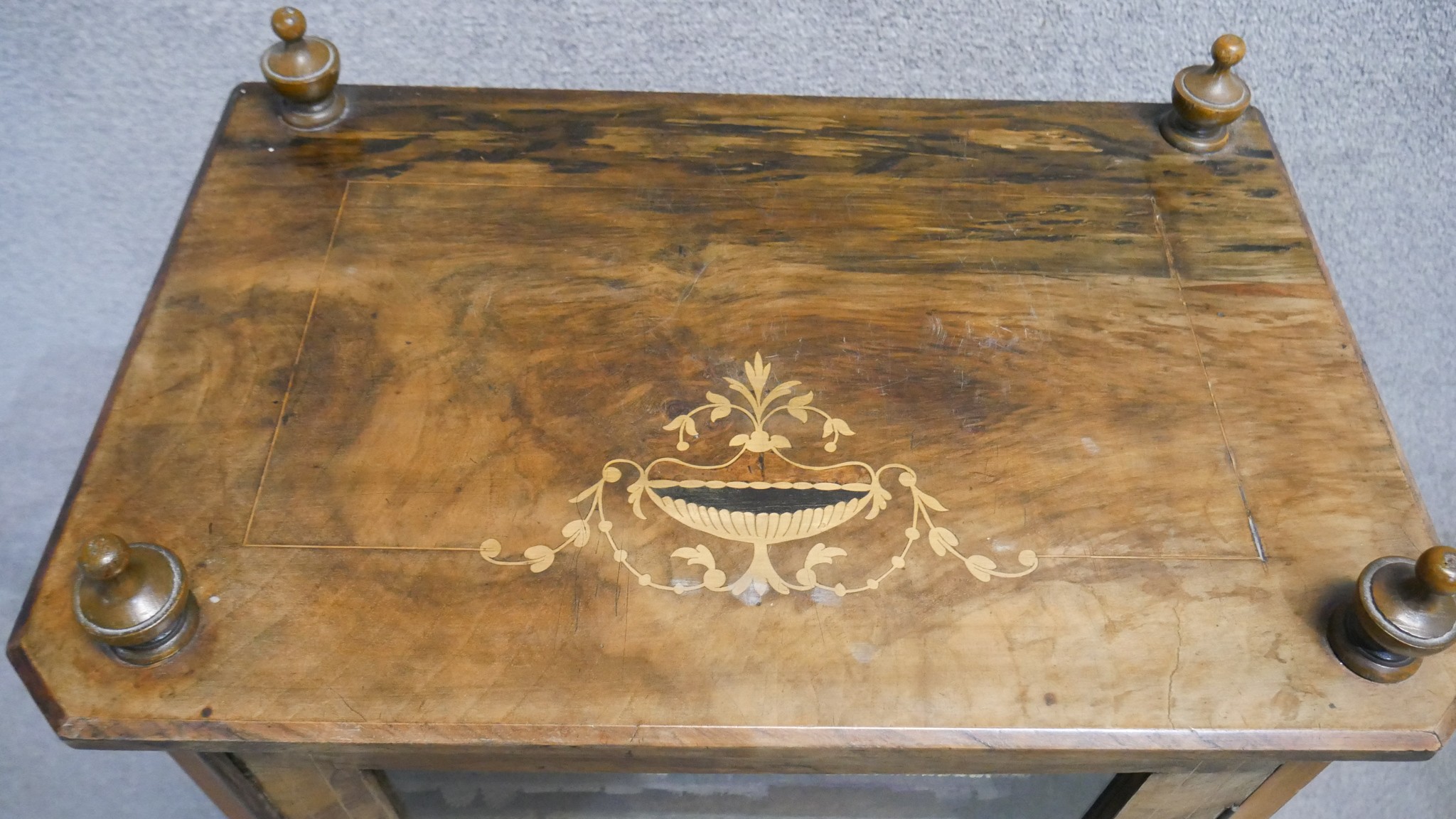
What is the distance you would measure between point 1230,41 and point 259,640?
3.44ft

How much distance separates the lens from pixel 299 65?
1.26 m

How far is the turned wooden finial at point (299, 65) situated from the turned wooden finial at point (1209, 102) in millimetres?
875

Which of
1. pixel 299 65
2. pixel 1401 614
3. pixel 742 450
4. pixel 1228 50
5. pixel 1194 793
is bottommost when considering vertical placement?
pixel 1194 793

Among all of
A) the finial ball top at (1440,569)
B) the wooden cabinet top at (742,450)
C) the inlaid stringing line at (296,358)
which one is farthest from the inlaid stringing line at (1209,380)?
the inlaid stringing line at (296,358)

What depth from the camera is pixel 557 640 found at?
37.2 inches

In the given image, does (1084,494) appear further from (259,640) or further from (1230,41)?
(259,640)

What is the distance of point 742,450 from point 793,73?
115 cm

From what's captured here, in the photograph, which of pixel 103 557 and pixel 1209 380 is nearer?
pixel 103 557

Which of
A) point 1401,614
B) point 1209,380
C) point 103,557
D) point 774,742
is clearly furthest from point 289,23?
point 1401,614

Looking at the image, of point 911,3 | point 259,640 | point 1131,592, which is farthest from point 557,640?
point 911,3

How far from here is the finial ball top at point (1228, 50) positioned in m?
1.24

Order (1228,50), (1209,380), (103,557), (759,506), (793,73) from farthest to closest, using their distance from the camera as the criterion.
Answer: (793,73)
(1228,50)
(1209,380)
(759,506)
(103,557)

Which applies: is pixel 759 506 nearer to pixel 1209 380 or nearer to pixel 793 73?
pixel 1209 380

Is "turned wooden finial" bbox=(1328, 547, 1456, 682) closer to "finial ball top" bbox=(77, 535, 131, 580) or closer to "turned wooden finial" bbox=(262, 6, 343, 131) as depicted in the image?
"finial ball top" bbox=(77, 535, 131, 580)
